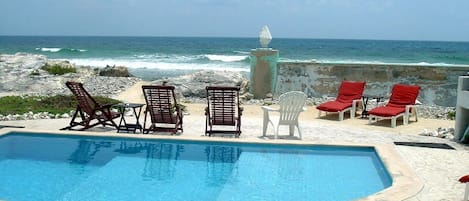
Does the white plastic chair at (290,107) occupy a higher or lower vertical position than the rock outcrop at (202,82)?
higher

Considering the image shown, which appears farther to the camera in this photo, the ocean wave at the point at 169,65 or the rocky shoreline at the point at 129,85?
the ocean wave at the point at 169,65

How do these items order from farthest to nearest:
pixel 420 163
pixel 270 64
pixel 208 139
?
pixel 270 64 < pixel 208 139 < pixel 420 163

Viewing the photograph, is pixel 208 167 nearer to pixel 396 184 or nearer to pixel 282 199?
pixel 282 199

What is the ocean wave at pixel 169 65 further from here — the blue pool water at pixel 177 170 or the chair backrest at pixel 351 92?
the blue pool water at pixel 177 170

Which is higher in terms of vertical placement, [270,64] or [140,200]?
[270,64]

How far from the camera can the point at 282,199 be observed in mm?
5273

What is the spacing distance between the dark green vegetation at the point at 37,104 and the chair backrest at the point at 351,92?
533 centimetres

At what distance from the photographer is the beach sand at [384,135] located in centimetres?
550

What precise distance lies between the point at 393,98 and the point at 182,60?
31.5 metres

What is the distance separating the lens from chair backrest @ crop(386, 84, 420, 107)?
387 inches

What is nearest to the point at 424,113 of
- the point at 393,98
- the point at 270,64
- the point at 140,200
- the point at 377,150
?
the point at 393,98

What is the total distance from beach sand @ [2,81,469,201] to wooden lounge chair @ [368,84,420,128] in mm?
172

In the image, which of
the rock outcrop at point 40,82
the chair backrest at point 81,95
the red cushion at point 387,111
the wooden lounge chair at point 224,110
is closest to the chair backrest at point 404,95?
the red cushion at point 387,111

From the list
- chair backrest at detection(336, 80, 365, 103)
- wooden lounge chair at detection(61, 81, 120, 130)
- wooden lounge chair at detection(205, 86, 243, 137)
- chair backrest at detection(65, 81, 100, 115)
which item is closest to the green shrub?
wooden lounge chair at detection(61, 81, 120, 130)
